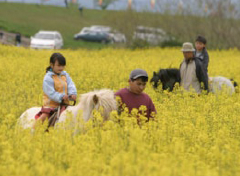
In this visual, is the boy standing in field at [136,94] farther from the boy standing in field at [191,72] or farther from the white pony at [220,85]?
the white pony at [220,85]

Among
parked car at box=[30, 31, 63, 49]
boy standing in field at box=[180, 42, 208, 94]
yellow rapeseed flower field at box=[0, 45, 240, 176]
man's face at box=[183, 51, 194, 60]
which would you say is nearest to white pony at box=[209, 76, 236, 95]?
boy standing in field at box=[180, 42, 208, 94]

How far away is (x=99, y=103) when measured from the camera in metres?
6.15

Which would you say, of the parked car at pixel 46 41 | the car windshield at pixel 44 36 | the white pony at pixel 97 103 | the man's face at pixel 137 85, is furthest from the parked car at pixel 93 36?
the white pony at pixel 97 103

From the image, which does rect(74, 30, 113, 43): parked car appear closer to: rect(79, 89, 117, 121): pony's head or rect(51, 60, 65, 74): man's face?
rect(51, 60, 65, 74): man's face

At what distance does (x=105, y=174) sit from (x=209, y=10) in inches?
1300

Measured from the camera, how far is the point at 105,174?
4270mm

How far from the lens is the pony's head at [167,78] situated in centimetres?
1136

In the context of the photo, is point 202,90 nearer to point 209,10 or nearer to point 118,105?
point 118,105

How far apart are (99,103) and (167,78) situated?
5480 mm

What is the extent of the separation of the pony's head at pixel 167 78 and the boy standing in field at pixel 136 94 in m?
4.53

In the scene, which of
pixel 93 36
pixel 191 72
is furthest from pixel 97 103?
pixel 93 36

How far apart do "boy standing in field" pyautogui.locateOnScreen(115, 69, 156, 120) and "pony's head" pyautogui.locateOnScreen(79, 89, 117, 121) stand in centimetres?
31

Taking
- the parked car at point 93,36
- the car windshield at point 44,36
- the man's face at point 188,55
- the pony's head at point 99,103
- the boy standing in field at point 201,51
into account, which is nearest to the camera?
the pony's head at point 99,103

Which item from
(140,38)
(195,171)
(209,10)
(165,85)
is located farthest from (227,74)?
(209,10)
